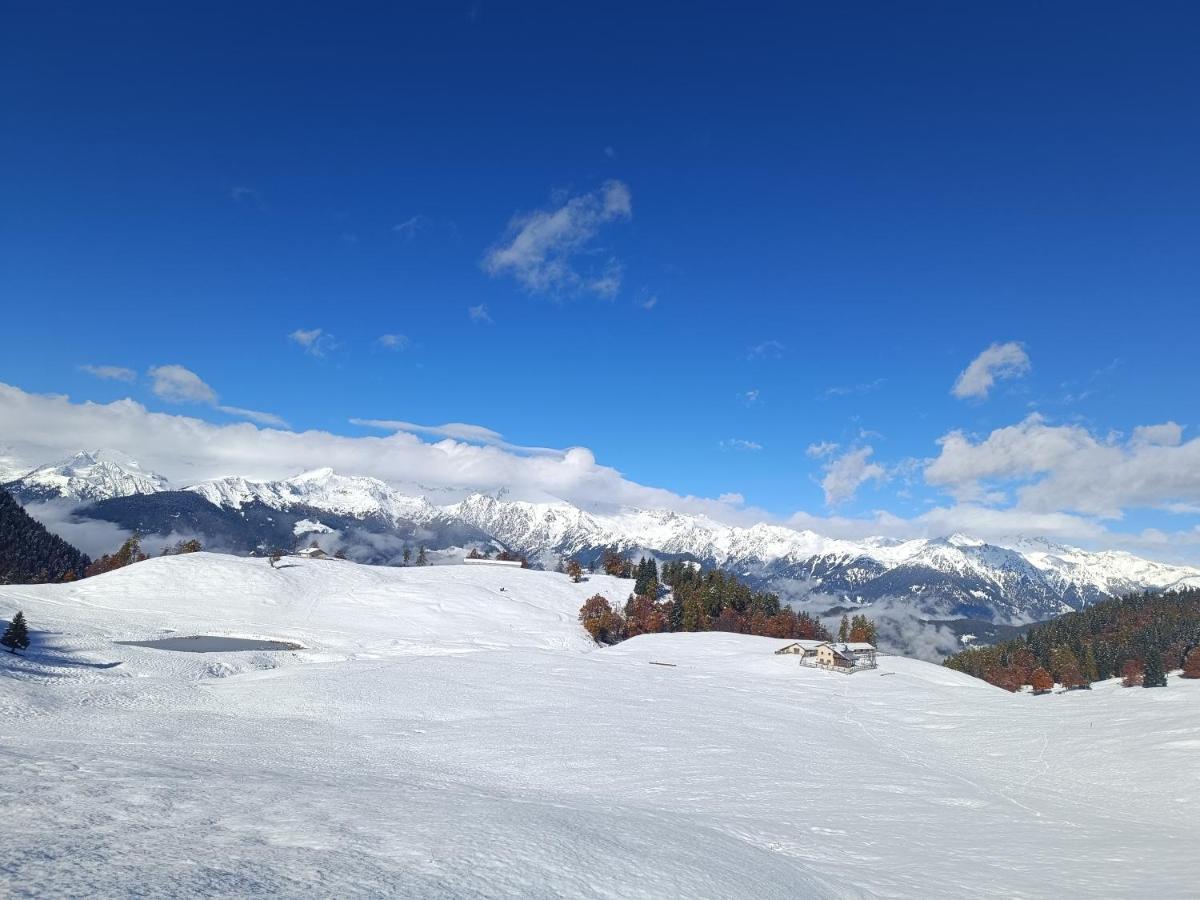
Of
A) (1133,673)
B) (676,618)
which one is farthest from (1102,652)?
(676,618)

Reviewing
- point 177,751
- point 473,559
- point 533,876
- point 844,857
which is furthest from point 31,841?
point 473,559

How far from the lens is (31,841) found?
7.80 meters

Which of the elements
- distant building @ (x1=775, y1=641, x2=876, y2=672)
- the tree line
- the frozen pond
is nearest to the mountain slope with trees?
the frozen pond

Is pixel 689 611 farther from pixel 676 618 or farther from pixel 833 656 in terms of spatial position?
pixel 833 656

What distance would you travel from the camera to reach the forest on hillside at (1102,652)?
11075cm

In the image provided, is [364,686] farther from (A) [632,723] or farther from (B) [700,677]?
(B) [700,677]

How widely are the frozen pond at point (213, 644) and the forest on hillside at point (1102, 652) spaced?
98.5m

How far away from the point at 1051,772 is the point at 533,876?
29873 millimetres

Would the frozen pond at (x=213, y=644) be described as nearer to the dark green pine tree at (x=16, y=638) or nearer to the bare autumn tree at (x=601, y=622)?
the dark green pine tree at (x=16, y=638)

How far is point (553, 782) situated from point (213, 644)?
5617 cm

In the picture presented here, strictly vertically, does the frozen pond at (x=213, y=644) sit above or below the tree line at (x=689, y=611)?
below

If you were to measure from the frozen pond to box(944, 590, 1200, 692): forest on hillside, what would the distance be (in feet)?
323

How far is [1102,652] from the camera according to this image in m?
131

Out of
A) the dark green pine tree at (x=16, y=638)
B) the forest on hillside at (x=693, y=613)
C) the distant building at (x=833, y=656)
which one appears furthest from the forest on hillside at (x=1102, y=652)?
the dark green pine tree at (x=16, y=638)
